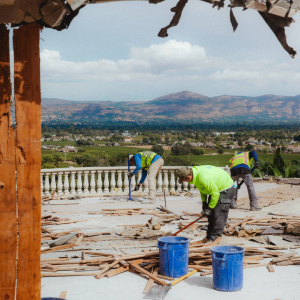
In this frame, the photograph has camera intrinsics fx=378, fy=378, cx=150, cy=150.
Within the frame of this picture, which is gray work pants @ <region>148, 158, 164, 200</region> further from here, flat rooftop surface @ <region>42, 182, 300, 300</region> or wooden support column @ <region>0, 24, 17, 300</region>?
wooden support column @ <region>0, 24, 17, 300</region>

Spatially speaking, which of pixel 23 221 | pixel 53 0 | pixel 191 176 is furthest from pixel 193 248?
pixel 53 0

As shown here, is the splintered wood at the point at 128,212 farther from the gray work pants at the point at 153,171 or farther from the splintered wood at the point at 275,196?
the splintered wood at the point at 275,196

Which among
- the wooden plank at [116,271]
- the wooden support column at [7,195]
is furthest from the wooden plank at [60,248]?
the wooden support column at [7,195]

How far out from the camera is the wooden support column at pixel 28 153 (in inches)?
130

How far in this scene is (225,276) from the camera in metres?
5.05

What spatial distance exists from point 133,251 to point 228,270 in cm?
242

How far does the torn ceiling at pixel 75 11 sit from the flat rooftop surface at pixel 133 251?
3381 millimetres

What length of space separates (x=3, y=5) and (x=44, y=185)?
1161 cm

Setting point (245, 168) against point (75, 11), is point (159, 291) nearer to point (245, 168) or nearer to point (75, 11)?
point (75, 11)

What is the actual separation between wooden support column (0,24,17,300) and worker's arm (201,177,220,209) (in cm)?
410

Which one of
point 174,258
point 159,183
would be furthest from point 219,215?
point 159,183

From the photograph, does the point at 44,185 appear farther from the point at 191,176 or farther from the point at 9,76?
the point at 9,76

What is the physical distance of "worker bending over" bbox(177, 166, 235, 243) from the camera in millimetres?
6785

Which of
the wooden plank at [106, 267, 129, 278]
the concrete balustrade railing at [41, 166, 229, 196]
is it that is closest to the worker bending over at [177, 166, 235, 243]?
the wooden plank at [106, 267, 129, 278]
